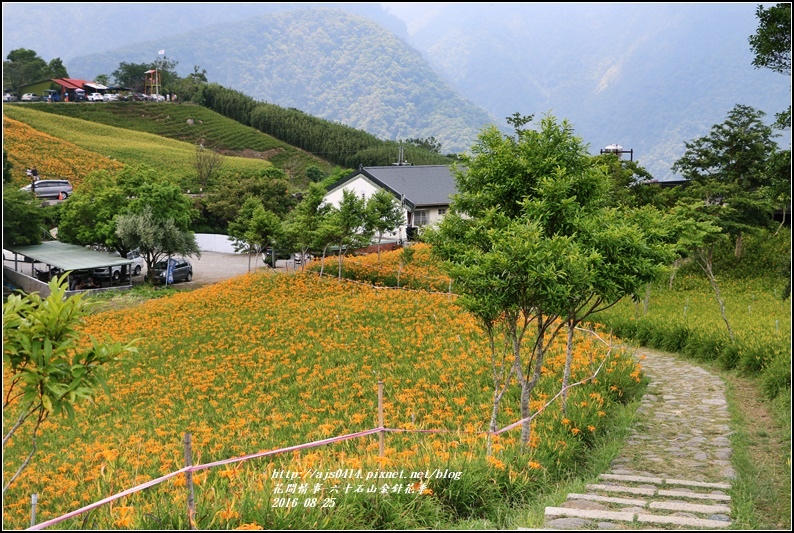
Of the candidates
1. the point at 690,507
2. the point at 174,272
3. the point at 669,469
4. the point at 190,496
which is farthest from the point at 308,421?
the point at 174,272

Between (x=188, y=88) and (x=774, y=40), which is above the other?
(x=188, y=88)

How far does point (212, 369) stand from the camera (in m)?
14.6

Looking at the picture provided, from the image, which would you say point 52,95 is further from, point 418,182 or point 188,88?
point 418,182

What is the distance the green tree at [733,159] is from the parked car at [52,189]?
39635mm

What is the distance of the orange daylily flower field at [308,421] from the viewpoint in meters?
6.03

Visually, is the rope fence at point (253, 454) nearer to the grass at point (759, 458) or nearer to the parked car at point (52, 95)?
the grass at point (759, 458)

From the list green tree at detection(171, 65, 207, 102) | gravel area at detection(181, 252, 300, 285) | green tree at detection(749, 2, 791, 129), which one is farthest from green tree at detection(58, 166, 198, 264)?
green tree at detection(171, 65, 207, 102)

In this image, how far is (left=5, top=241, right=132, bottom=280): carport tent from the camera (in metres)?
29.2


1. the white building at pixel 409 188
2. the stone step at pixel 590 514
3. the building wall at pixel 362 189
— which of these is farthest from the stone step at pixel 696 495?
the building wall at pixel 362 189

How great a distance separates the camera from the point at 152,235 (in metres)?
30.2

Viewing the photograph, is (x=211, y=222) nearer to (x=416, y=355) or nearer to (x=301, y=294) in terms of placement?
(x=301, y=294)

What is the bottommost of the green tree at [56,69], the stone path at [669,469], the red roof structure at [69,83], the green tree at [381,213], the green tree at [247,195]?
the stone path at [669,469]

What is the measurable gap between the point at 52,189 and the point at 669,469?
49043mm

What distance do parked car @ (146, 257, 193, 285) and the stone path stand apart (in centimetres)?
2391
